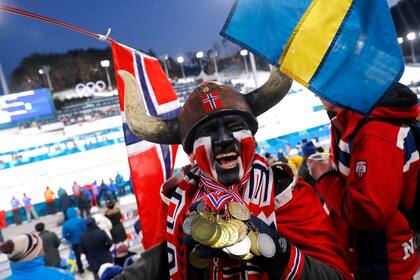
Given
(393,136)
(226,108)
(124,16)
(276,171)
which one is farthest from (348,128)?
(124,16)

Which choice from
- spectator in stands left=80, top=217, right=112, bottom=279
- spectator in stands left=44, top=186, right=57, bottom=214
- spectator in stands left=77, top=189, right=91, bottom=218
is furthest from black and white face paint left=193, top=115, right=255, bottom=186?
spectator in stands left=44, top=186, right=57, bottom=214

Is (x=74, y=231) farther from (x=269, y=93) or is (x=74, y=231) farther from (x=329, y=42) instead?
(x=329, y=42)

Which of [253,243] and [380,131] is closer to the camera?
[253,243]

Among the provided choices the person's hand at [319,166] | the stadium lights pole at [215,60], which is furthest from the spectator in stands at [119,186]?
the stadium lights pole at [215,60]

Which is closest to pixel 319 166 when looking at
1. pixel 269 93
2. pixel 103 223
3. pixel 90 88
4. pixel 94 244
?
pixel 269 93

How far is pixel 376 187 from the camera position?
1432 mm

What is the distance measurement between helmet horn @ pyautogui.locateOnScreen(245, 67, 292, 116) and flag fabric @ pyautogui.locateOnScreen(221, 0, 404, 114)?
0.21 feet

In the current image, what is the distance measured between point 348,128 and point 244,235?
0.86 m

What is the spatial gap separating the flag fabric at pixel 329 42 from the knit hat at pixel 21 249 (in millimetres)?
1902

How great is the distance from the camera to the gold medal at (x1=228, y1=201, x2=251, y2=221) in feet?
3.41

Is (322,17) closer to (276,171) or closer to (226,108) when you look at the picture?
(226,108)

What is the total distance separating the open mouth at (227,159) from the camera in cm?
124

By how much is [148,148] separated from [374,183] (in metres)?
1.45

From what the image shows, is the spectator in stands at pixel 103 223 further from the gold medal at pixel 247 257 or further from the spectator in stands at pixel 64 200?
the spectator in stands at pixel 64 200
